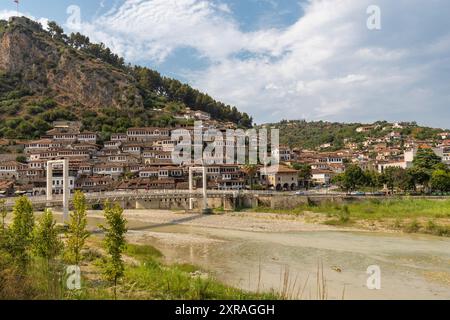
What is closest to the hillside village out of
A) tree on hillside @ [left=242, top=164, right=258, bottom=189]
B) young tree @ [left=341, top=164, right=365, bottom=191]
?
tree on hillside @ [left=242, top=164, right=258, bottom=189]

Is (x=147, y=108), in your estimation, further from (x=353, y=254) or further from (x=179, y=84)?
(x=353, y=254)

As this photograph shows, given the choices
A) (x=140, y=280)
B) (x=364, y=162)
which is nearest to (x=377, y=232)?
(x=140, y=280)

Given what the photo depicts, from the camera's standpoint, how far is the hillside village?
59.3 metres

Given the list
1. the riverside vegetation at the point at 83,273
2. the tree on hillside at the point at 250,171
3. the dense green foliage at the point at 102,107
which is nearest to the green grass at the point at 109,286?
the riverside vegetation at the point at 83,273

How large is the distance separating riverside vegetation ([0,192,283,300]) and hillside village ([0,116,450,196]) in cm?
4240

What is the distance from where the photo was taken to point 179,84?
128 meters

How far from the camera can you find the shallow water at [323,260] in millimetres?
16328

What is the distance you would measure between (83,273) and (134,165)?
2033 inches

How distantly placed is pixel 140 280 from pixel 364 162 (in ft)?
249

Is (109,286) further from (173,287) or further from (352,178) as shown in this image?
(352,178)

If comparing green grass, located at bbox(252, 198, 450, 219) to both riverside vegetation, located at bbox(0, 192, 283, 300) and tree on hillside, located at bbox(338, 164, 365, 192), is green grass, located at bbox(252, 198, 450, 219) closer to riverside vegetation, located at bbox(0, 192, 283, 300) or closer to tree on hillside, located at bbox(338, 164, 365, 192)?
tree on hillside, located at bbox(338, 164, 365, 192)

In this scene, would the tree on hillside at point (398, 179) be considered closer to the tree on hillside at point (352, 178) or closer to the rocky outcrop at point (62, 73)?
the tree on hillside at point (352, 178)

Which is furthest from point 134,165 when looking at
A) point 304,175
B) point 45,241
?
point 45,241

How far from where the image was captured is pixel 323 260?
72.3 ft
